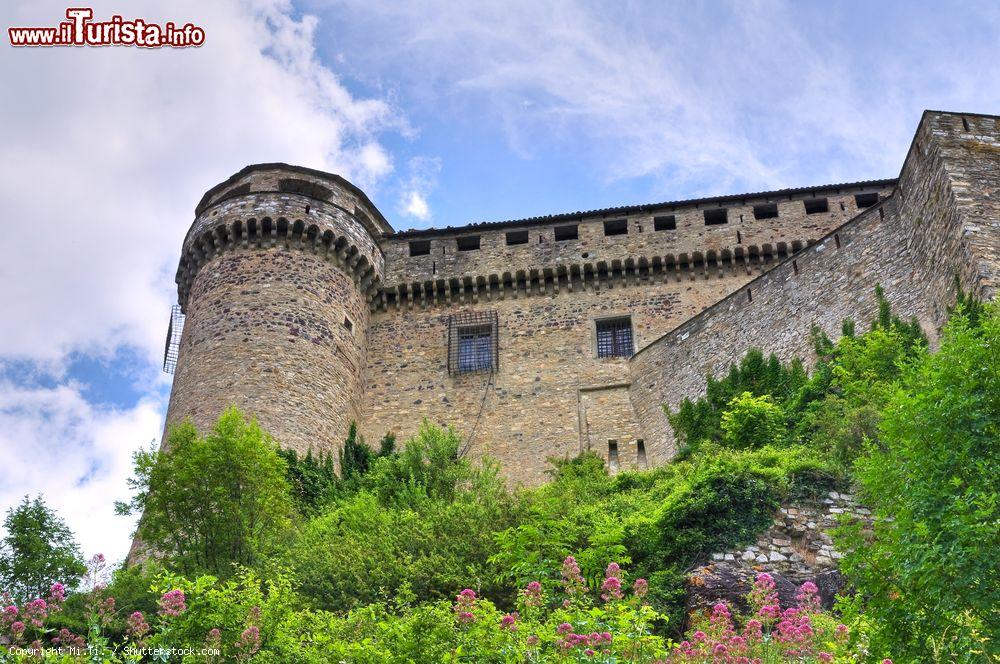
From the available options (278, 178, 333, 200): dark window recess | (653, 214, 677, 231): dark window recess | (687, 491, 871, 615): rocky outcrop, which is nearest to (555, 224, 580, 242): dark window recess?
(653, 214, 677, 231): dark window recess

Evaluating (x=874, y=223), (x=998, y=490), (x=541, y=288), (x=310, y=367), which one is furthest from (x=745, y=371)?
(x=998, y=490)

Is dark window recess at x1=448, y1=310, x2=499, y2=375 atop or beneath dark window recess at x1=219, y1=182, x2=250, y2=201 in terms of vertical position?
beneath

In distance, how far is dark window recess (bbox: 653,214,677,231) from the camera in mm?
28469

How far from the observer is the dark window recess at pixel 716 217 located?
28250 mm

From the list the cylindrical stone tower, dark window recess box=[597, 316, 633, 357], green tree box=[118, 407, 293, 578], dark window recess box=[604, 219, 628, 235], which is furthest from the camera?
dark window recess box=[604, 219, 628, 235]

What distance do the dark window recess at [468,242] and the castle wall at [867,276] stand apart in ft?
21.9

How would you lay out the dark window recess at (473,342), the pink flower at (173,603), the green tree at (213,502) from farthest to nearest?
the dark window recess at (473,342)
the green tree at (213,502)
the pink flower at (173,603)

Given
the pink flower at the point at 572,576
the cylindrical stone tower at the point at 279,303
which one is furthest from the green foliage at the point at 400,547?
the cylindrical stone tower at the point at 279,303

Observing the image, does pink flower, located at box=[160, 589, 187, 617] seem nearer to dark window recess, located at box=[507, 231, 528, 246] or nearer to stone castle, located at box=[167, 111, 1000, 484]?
stone castle, located at box=[167, 111, 1000, 484]

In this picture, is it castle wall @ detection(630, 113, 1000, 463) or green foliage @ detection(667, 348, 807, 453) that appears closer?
castle wall @ detection(630, 113, 1000, 463)

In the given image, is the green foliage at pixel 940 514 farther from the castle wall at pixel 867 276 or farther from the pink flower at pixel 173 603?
the castle wall at pixel 867 276

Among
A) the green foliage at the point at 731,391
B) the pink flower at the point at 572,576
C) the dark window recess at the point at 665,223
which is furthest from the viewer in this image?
the dark window recess at the point at 665,223

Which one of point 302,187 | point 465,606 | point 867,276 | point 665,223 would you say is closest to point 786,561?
point 465,606

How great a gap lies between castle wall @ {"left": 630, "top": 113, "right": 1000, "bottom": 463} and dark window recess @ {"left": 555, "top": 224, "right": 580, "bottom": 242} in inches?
203
